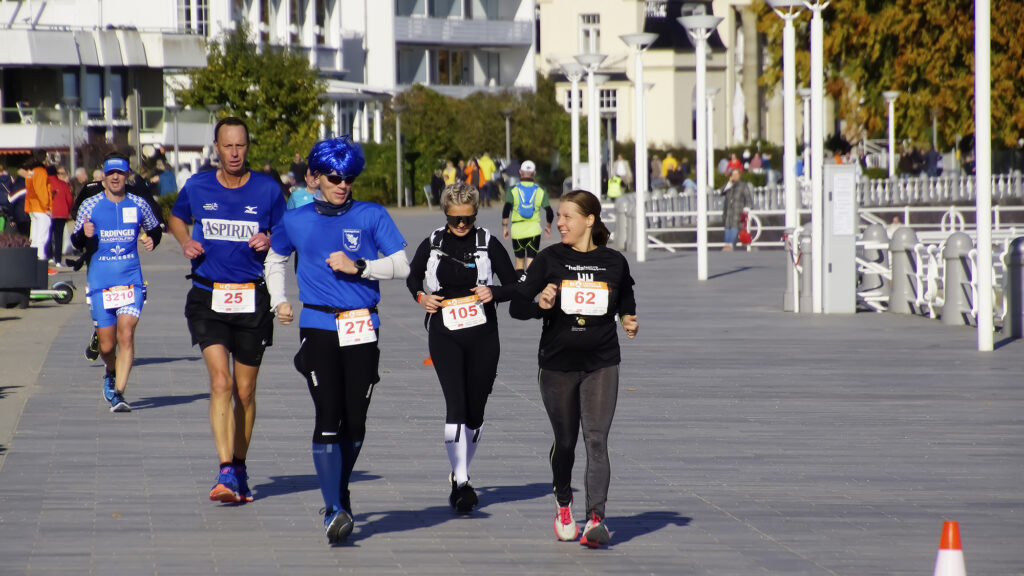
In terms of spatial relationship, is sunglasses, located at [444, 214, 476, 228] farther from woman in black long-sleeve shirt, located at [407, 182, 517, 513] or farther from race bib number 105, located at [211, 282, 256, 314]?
race bib number 105, located at [211, 282, 256, 314]

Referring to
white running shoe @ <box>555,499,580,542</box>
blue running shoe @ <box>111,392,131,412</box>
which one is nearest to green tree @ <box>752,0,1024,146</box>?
blue running shoe @ <box>111,392,131,412</box>

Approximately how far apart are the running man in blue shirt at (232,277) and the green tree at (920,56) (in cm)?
3289

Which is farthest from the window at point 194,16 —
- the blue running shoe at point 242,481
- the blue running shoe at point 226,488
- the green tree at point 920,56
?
the blue running shoe at point 226,488

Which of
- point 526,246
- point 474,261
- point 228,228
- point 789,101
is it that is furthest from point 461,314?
point 789,101

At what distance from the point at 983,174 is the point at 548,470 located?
6.73 meters

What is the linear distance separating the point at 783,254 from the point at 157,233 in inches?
802

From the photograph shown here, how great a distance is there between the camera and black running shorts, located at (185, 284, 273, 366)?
7988 millimetres

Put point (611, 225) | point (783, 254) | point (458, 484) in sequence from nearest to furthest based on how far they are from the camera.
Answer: point (458, 484) < point (783, 254) < point (611, 225)

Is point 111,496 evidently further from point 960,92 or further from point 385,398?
point 960,92

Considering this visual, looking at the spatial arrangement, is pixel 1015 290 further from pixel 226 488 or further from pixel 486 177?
pixel 486 177

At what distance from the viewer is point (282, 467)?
8.98 meters

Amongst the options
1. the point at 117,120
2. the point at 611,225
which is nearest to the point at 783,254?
the point at 611,225

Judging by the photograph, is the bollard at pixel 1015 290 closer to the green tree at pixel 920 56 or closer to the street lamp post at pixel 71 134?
Answer: the green tree at pixel 920 56

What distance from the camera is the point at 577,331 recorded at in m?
6.95
